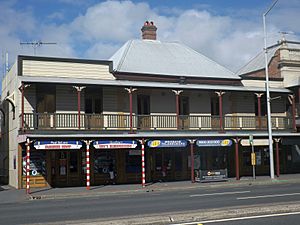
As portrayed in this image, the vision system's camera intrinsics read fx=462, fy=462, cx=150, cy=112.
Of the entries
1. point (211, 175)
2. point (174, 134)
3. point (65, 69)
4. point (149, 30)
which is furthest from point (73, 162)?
point (149, 30)

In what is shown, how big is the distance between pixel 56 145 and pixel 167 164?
337 inches

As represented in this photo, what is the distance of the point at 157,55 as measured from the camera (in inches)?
1291

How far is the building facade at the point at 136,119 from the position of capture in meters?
25.3

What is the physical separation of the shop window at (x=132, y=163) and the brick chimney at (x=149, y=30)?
37.7ft

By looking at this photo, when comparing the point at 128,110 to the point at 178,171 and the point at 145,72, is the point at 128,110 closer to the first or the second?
the point at 145,72

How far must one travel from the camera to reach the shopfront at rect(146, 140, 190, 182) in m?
28.9

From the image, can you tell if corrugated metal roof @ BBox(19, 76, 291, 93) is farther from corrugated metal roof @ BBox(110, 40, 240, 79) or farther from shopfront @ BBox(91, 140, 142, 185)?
shopfront @ BBox(91, 140, 142, 185)

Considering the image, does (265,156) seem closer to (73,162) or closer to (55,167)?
(73,162)

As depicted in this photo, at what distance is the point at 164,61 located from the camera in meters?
32.0

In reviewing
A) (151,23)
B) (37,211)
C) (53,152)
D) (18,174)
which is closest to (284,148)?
(151,23)

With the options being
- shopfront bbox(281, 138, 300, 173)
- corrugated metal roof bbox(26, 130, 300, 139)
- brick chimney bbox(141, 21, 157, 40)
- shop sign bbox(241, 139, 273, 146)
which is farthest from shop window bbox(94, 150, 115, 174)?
shopfront bbox(281, 138, 300, 173)

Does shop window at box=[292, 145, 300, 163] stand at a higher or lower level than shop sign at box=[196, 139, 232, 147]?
lower

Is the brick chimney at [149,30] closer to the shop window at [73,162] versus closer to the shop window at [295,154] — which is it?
the shop window at [73,162]

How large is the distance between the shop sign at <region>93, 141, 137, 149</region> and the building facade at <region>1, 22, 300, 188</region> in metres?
0.05
